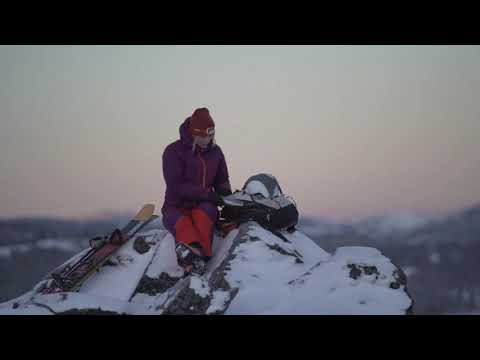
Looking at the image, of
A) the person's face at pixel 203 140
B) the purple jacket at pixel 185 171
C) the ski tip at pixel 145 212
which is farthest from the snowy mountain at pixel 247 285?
the person's face at pixel 203 140

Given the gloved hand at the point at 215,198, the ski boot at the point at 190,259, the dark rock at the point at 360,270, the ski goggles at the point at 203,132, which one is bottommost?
the ski boot at the point at 190,259

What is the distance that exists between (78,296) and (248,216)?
1.83 m

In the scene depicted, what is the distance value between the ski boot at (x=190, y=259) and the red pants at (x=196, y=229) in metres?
0.07

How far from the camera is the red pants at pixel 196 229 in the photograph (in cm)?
514

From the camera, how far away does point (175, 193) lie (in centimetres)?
541

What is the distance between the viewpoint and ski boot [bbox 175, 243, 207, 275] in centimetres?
502

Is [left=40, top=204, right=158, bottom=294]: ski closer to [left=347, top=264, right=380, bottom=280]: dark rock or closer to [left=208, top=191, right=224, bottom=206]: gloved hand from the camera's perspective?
[left=208, top=191, right=224, bottom=206]: gloved hand

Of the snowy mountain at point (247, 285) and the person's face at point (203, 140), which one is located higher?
the person's face at point (203, 140)

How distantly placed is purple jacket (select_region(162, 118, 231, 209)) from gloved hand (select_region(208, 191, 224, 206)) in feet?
0.13

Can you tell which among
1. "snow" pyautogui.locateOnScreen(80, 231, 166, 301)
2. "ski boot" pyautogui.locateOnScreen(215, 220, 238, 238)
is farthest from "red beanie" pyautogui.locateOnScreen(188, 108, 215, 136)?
"snow" pyautogui.locateOnScreen(80, 231, 166, 301)

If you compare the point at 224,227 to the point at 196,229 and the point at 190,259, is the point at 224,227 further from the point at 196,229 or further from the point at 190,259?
the point at 190,259

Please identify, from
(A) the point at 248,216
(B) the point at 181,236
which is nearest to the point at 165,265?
(B) the point at 181,236

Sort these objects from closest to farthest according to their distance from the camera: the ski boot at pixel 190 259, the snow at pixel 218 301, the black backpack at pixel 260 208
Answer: the snow at pixel 218 301, the ski boot at pixel 190 259, the black backpack at pixel 260 208

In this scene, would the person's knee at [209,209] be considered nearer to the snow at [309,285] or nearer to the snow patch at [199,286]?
the snow at [309,285]
